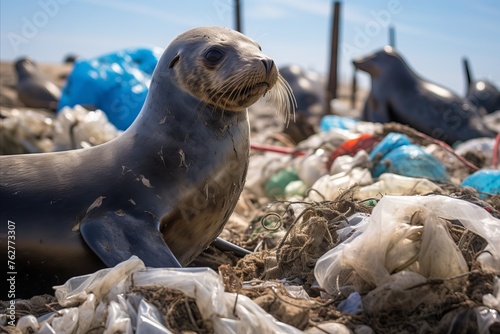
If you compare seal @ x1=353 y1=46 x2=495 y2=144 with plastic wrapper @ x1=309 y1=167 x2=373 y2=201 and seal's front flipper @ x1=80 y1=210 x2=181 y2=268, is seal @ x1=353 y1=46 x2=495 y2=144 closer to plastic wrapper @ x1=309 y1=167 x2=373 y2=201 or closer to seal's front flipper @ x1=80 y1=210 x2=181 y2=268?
plastic wrapper @ x1=309 y1=167 x2=373 y2=201

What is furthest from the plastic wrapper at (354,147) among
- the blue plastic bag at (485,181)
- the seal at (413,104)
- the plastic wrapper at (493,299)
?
the seal at (413,104)

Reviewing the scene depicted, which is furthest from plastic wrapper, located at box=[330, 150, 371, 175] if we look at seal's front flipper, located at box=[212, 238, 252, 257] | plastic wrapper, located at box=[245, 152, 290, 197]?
seal's front flipper, located at box=[212, 238, 252, 257]

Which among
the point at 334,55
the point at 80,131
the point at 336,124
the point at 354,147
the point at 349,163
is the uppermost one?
the point at 349,163

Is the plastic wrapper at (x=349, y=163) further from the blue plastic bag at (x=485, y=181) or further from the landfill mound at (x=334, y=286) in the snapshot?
the landfill mound at (x=334, y=286)

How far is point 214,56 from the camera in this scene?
10.5 ft

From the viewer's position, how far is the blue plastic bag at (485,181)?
15.1 ft

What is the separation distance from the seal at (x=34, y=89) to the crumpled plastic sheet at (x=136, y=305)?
12796mm

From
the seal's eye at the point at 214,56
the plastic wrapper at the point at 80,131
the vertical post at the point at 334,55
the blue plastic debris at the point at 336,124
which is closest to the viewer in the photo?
the seal's eye at the point at 214,56

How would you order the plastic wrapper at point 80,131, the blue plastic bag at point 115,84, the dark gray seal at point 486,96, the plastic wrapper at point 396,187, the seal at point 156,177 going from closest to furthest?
the seal at point 156,177, the plastic wrapper at point 396,187, the plastic wrapper at point 80,131, the blue plastic bag at point 115,84, the dark gray seal at point 486,96

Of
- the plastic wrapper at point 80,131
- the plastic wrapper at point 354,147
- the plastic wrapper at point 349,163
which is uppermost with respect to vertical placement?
the plastic wrapper at point 349,163

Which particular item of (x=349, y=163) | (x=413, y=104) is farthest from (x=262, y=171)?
(x=413, y=104)

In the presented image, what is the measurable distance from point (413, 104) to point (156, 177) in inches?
305

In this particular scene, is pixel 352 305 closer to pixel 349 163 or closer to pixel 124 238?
pixel 124 238

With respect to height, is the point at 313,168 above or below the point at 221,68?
below
